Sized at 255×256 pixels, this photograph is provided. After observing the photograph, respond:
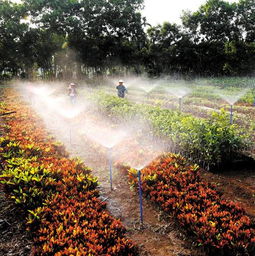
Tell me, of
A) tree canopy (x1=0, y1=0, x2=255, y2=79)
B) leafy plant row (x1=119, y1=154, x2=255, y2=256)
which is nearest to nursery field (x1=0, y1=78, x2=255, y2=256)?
leafy plant row (x1=119, y1=154, x2=255, y2=256)

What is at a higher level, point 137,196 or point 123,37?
point 123,37

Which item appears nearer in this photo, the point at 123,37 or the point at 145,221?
the point at 145,221

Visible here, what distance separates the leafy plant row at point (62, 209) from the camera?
338cm

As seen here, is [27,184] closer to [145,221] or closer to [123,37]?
[145,221]

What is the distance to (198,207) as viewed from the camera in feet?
13.8

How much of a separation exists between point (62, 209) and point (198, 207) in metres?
2.41

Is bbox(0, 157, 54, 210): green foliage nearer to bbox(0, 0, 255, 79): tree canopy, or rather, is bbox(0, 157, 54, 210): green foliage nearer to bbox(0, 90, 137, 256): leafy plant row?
bbox(0, 90, 137, 256): leafy plant row

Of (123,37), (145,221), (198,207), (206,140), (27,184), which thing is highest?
(123,37)

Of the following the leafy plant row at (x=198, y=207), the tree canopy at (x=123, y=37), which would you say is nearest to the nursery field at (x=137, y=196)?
the leafy plant row at (x=198, y=207)

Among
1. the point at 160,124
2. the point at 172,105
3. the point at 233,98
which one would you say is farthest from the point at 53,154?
the point at 233,98

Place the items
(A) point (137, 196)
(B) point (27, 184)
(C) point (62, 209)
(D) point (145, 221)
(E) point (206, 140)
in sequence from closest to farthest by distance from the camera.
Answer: (C) point (62, 209)
(D) point (145, 221)
(B) point (27, 184)
(A) point (137, 196)
(E) point (206, 140)

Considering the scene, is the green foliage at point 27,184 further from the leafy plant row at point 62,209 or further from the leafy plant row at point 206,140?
the leafy plant row at point 206,140

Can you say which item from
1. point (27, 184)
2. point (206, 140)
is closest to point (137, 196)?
point (27, 184)

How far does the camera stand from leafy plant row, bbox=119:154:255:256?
342cm
